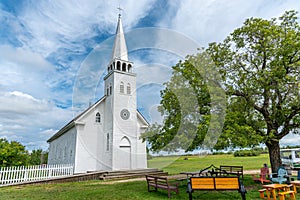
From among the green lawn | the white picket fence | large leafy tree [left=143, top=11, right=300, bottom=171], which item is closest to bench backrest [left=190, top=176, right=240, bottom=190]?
large leafy tree [left=143, top=11, right=300, bottom=171]

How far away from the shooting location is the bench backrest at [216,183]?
6.56 metres

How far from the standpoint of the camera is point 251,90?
9625 millimetres

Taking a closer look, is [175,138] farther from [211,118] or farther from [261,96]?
[261,96]

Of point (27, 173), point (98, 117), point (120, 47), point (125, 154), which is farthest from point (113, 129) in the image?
point (120, 47)

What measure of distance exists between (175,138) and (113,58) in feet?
45.1

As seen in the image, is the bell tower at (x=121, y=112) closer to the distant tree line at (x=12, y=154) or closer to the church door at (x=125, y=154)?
the church door at (x=125, y=154)

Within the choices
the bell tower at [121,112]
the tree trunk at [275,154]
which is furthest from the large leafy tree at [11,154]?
the tree trunk at [275,154]

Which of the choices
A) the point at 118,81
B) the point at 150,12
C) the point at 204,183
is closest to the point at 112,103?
the point at 118,81

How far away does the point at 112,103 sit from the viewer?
62.5ft

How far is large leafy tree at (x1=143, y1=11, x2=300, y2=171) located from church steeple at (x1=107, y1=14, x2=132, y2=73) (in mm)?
10472

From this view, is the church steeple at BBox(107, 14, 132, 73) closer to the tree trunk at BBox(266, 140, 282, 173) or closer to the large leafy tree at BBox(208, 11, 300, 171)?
the large leafy tree at BBox(208, 11, 300, 171)

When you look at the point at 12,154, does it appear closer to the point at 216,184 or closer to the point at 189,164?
the point at 216,184

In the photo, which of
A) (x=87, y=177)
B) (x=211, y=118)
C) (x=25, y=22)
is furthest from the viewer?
(x=87, y=177)

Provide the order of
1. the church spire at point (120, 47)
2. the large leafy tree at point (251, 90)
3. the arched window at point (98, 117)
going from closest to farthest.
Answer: the large leafy tree at point (251, 90) < the arched window at point (98, 117) < the church spire at point (120, 47)
